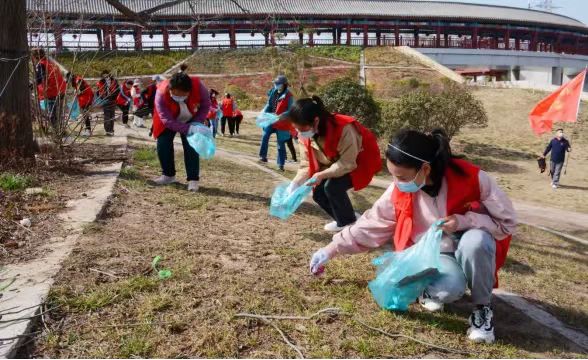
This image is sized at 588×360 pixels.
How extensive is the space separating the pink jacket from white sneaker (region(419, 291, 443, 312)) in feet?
1.05

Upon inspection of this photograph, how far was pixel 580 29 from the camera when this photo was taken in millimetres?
45688

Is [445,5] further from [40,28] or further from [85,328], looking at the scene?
[85,328]

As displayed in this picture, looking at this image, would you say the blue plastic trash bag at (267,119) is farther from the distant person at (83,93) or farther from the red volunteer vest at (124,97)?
the red volunteer vest at (124,97)

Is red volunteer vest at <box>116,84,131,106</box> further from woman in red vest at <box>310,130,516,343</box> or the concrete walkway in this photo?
woman in red vest at <box>310,130,516,343</box>

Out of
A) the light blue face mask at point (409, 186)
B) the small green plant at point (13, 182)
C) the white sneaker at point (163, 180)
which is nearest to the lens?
the light blue face mask at point (409, 186)

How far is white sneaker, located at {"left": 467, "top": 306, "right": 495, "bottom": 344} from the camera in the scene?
2605 millimetres

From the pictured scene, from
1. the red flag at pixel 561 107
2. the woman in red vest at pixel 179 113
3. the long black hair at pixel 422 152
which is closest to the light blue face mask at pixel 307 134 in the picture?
the long black hair at pixel 422 152

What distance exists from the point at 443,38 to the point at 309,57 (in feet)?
44.4

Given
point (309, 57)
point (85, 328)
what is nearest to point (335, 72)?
point (309, 57)

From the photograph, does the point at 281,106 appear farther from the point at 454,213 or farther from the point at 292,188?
the point at 454,213

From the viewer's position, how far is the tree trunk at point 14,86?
17.8ft

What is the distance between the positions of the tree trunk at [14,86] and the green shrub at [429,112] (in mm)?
10840

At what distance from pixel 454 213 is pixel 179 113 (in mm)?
3475

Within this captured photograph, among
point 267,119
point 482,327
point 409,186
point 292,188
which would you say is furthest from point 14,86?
point 482,327
